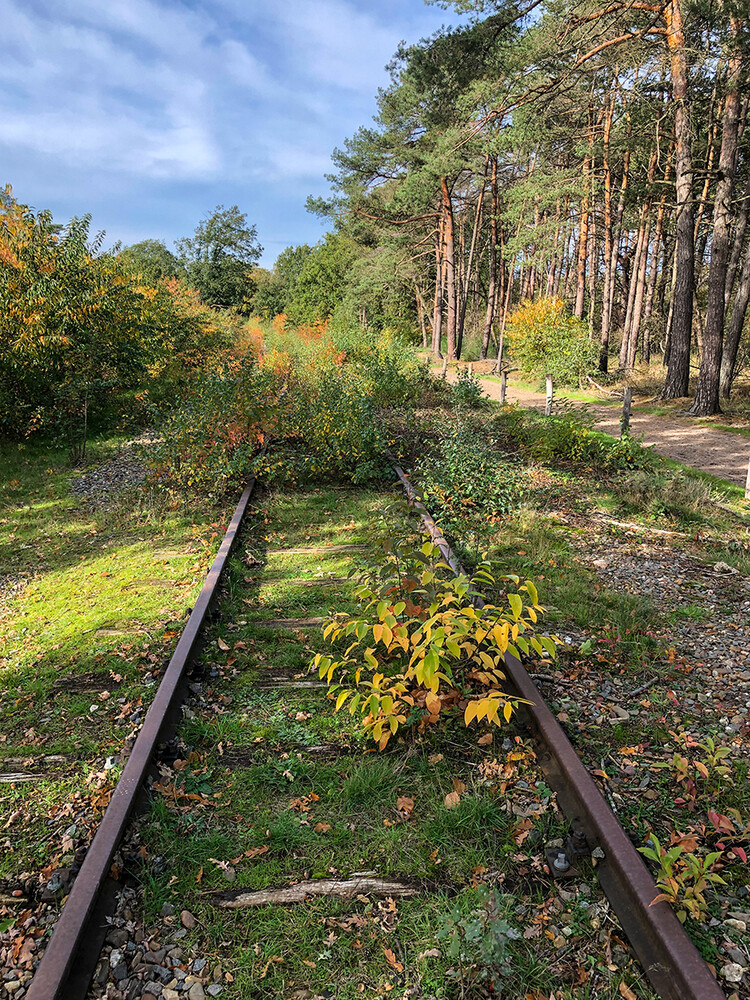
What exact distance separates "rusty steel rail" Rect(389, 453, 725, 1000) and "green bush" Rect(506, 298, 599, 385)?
1700 centimetres

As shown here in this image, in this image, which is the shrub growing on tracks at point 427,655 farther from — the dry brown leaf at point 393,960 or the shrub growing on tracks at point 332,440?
the shrub growing on tracks at point 332,440

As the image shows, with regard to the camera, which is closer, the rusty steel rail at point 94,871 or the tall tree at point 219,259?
the rusty steel rail at point 94,871

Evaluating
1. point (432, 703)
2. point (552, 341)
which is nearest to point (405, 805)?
point (432, 703)

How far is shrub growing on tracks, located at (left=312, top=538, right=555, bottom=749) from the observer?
3.05 meters

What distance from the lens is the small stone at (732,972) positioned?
200cm

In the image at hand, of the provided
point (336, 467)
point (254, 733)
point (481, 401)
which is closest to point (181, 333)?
point (481, 401)

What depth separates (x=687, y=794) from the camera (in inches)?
112

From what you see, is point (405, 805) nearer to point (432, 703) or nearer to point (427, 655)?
point (432, 703)

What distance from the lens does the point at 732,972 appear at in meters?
2.02

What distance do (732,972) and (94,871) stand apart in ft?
7.24

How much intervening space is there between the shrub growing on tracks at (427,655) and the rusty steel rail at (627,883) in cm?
30

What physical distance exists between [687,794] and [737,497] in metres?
6.38

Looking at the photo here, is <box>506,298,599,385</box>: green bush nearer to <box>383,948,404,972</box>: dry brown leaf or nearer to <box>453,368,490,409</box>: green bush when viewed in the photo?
<box>453,368,490,409</box>: green bush

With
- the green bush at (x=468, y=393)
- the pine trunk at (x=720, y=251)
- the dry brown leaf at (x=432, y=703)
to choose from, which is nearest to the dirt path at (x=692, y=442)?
the pine trunk at (x=720, y=251)
